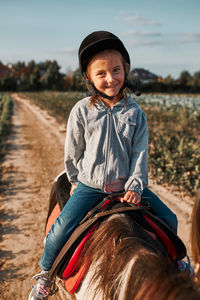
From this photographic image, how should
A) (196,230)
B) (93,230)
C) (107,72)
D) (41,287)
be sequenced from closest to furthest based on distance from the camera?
(93,230)
(107,72)
(41,287)
(196,230)

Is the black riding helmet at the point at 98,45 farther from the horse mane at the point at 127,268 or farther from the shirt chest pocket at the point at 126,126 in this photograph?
the horse mane at the point at 127,268

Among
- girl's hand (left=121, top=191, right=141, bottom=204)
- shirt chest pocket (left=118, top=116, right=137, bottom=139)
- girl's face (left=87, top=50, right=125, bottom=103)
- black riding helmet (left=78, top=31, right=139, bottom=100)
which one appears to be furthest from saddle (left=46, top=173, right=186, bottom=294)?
black riding helmet (left=78, top=31, right=139, bottom=100)

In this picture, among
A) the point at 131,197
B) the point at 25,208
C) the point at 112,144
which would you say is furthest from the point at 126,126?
the point at 25,208

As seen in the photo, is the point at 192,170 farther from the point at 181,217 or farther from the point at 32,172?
the point at 32,172

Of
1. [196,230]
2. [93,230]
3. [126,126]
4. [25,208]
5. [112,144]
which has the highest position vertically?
[126,126]

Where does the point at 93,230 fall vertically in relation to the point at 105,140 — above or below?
below

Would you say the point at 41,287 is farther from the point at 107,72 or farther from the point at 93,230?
the point at 107,72

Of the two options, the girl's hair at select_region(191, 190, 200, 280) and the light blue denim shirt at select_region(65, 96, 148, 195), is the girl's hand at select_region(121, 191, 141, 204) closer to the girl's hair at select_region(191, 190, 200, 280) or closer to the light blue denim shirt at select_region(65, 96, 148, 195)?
the light blue denim shirt at select_region(65, 96, 148, 195)

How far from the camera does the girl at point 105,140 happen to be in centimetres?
182

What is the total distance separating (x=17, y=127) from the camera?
11.9 m

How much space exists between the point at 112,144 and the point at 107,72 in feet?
1.65

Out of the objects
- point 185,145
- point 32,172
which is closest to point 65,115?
point 32,172

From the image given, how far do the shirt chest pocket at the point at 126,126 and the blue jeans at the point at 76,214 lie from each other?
45cm

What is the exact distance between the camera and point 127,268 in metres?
1.26
